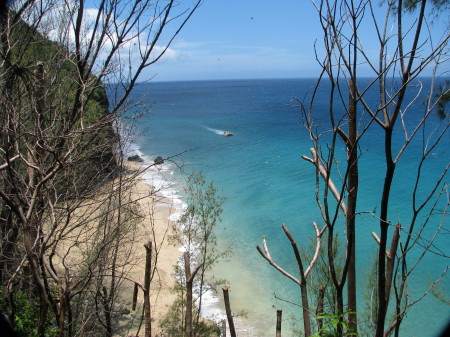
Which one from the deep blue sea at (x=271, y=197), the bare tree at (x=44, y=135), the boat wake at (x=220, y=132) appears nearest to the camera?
the bare tree at (x=44, y=135)

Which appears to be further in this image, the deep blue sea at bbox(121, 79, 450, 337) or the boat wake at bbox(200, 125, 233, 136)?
the boat wake at bbox(200, 125, 233, 136)

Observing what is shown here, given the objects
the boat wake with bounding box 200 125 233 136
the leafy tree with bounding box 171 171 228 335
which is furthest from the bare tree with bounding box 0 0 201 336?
the boat wake with bounding box 200 125 233 136

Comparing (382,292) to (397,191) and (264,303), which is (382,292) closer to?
(264,303)

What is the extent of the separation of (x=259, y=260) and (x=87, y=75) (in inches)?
604

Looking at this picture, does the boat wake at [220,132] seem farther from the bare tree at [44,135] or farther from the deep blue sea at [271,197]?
the bare tree at [44,135]

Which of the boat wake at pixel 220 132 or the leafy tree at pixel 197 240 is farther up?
the boat wake at pixel 220 132

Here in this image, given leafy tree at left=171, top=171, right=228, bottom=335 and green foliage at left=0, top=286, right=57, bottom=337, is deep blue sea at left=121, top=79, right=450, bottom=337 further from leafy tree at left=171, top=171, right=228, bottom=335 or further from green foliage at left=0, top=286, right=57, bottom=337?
green foliage at left=0, top=286, right=57, bottom=337

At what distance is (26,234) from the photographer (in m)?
3.22

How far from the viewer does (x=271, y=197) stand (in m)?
26.0

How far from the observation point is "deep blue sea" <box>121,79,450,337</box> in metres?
13.9

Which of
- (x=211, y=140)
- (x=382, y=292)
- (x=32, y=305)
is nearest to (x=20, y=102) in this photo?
(x=32, y=305)

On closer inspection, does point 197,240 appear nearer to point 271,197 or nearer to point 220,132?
point 271,197

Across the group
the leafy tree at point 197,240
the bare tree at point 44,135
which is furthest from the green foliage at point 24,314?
the leafy tree at point 197,240

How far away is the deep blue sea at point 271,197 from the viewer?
1391cm
